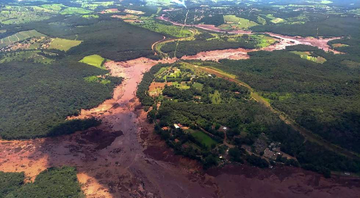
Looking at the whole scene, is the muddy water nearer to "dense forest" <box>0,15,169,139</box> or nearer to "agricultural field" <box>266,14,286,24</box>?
"dense forest" <box>0,15,169,139</box>

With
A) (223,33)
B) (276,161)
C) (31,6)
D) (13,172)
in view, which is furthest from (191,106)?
(31,6)

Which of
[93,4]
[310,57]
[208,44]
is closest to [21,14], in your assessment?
[93,4]

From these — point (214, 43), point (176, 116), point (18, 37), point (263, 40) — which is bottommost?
point (176, 116)

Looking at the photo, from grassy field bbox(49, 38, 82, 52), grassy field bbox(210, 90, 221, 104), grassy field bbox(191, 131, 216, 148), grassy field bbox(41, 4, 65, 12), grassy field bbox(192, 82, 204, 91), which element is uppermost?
grassy field bbox(41, 4, 65, 12)

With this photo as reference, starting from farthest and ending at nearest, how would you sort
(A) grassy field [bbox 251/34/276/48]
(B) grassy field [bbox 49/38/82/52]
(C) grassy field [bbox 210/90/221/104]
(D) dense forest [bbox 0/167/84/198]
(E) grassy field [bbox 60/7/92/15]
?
(E) grassy field [bbox 60/7/92/15] < (A) grassy field [bbox 251/34/276/48] < (B) grassy field [bbox 49/38/82/52] < (C) grassy field [bbox 210/90/221/104] < (D) dense forest [bbox 0/167/84/198]

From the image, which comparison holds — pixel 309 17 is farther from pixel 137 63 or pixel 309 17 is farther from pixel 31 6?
pixel 31 6

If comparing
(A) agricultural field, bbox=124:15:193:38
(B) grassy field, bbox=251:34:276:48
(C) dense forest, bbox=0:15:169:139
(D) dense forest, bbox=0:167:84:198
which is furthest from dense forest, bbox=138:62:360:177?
(A) agricultural field, bbox=124:15:193:38

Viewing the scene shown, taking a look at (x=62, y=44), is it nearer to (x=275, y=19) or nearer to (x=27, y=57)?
(x=27, y=57)
